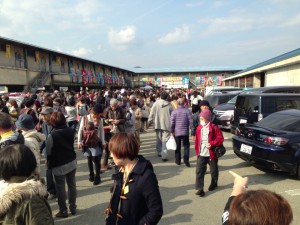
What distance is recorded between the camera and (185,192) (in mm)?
5723

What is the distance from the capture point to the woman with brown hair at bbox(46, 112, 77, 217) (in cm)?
447

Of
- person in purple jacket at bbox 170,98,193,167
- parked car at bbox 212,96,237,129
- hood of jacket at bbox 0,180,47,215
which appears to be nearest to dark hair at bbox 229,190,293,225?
hood of jacket at bbox 0,180,47,215

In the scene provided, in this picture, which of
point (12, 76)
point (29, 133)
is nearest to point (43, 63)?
point (12, 76)

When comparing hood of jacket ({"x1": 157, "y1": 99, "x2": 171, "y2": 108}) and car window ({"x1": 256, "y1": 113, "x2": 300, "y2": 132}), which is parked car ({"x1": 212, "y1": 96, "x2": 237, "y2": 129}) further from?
car window ({"x1": 256, "y1": 113, "x2": 300, "y2": 132})

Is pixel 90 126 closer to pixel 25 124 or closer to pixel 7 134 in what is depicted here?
pixel 25 124

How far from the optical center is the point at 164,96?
8453mm

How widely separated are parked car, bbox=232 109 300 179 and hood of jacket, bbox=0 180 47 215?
539 centimetres

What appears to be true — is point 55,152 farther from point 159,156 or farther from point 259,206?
→ point 159,156

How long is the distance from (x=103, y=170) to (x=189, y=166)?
7.49 feet

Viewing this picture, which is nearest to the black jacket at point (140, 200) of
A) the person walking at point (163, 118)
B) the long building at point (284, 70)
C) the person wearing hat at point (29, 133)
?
the person wearing hat at point (29, 133)

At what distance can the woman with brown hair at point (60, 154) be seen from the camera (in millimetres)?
4473

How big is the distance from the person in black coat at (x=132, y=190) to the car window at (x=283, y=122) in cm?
502

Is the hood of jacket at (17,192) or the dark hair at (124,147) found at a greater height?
the dark hair at (124,147)

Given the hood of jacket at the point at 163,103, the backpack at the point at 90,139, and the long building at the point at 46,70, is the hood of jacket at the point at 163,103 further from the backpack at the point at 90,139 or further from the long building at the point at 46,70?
the long building at the point at 46,70
